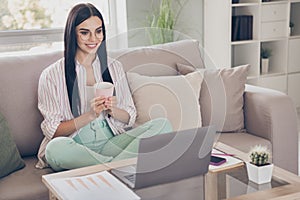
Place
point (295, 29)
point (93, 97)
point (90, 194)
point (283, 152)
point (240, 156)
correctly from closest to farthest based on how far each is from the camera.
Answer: point (90, 194) < point (240, 156) < point (93, 97) < point (283, 152) < point (295, 29)

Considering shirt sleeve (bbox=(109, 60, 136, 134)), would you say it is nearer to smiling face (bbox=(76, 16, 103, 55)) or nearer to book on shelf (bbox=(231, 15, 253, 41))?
smiling face (bbox=(76, 16, 103, 55))

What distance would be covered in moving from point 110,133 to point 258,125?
29.8 inches

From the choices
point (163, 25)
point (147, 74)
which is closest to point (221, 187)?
point (147, 74)

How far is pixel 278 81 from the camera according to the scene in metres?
4.20

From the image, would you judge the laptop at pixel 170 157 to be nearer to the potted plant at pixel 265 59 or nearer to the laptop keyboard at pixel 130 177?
the laptop keyboard at pixel 130 177

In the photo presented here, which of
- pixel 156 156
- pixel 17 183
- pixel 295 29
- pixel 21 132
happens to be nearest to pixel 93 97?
pixel 21 132

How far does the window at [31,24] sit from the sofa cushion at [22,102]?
147cm

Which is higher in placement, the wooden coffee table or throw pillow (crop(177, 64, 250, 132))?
throw pillow (crop(177, 64, 250, 132))

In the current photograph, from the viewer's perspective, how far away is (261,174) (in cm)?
172

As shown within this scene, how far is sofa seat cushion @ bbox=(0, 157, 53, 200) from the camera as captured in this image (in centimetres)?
189

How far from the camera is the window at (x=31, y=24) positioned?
3.71 meters

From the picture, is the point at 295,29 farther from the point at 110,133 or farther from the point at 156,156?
the point at 156,156

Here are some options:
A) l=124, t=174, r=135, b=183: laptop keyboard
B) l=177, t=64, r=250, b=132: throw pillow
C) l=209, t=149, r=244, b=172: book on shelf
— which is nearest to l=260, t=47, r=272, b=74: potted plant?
l=177, t=64, r=250, b=132: throw pillow

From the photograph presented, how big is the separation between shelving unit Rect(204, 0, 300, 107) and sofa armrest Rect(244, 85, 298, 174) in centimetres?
152
